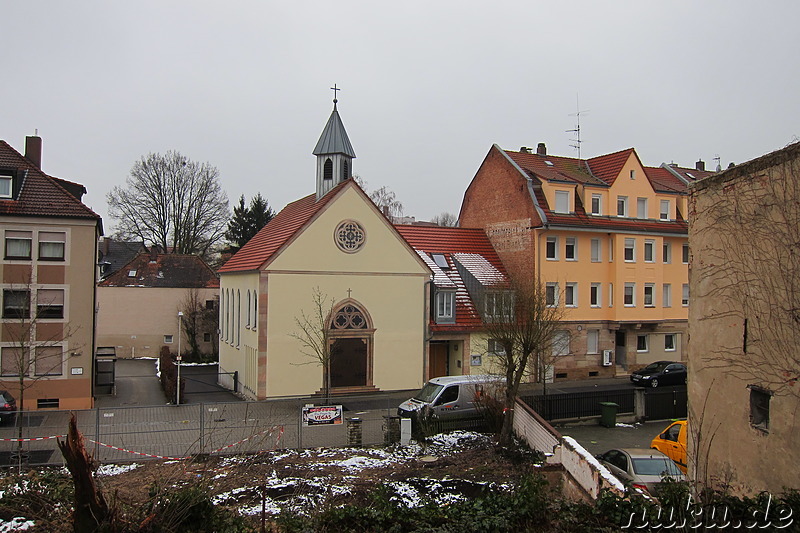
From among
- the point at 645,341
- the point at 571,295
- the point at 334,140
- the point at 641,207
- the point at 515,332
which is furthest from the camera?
the point at 645,341

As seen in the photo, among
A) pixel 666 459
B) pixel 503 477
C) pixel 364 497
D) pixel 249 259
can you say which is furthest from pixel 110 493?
pixel 249 259

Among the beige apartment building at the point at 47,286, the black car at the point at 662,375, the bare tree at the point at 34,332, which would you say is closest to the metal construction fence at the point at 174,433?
the beige apartment building at the point at 47,286

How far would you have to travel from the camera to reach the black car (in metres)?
29.8

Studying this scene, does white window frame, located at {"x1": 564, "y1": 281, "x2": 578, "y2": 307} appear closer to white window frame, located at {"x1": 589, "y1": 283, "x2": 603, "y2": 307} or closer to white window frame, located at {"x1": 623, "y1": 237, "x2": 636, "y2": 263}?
white window frame, located at {"x1": 589, "y1": 283, "x2": 603, "y2": 307}

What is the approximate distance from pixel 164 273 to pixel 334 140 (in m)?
21.4

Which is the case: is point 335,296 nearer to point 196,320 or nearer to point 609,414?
point 609,414

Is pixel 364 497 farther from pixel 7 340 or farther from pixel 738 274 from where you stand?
pixel 7 340

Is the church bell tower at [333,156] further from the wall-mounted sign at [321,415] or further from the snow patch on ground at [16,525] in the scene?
the snow patch on ground at [16,525]

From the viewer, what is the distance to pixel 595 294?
3266 centimetres

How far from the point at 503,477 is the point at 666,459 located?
3636 mm

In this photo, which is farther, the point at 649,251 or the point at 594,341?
the point at 649,251

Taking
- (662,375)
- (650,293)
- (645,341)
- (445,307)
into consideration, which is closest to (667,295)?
(650,293)

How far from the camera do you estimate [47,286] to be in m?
23.7

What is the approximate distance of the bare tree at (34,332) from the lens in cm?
2289
